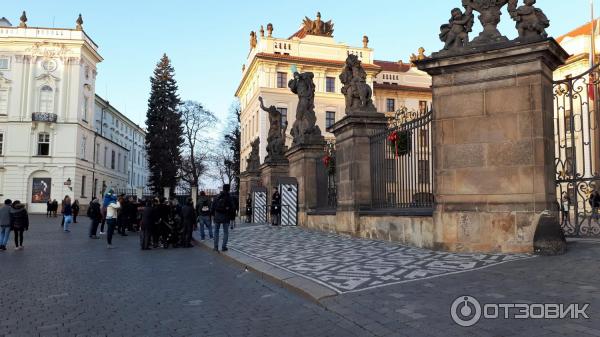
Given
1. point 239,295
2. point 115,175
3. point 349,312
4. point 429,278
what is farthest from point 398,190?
point 115,175

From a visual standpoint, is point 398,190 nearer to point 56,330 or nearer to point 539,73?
point 539,73

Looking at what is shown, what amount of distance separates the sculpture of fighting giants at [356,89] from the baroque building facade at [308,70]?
3460 cm

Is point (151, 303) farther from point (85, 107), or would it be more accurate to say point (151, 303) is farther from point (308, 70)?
point (85, 107)

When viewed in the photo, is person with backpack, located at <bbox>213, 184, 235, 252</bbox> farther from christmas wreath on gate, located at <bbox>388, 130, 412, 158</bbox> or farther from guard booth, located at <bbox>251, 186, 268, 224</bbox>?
guard booth, located at <bbox>251, 186, 268, 224</bbox>

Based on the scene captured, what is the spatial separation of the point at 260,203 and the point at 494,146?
1713 centimetres

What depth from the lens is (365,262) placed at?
867 centimetres

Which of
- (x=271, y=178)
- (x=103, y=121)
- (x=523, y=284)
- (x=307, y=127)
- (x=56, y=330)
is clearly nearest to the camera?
(x=56, y=330)

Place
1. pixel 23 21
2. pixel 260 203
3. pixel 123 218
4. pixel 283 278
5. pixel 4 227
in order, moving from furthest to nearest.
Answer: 1. pixel 23 21
2. pixel 260 203
3. pixel 123 218
4. pixel 4 227
5. pixel 283 278

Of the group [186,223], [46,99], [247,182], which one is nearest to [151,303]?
[186,223]

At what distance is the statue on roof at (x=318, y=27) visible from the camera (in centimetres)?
5634

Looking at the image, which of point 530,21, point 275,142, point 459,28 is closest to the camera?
point 530,21

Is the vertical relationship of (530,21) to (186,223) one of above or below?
above

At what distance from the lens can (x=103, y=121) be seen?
69.9m

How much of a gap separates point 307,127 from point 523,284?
49.9 feet
